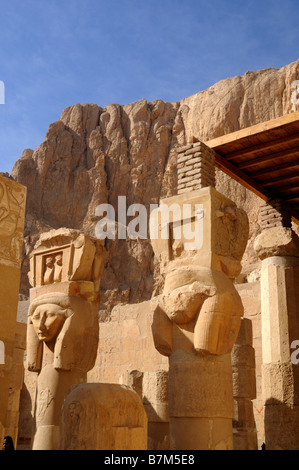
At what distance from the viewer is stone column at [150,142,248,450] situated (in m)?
5.92

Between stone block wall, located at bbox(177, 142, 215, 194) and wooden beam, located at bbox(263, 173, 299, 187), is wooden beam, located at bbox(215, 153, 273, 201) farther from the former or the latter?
stone block wall, located at bbox(177, 142, 215, 194)

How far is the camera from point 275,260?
9.27m

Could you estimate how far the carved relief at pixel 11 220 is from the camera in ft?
22.5

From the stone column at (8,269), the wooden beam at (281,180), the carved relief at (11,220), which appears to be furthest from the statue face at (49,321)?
the wooden beam at (281,180)

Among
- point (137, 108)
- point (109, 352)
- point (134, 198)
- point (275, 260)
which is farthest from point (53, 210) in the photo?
point (275, 260)

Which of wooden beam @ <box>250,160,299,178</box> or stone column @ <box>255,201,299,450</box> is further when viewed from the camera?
wooden beam @ <box>250,160,299,178</box>

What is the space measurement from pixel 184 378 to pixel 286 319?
3.35 meters

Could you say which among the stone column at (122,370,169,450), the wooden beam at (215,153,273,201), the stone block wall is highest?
the wooden beam at (215,153,273,201)

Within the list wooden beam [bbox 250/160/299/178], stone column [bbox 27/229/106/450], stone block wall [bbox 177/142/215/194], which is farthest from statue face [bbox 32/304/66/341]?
wooden beam [bbox 250/160/299/178]

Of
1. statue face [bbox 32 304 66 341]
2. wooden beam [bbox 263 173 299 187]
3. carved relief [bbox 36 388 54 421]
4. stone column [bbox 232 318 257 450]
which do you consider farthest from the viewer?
wooden beam [bbox 263 173 299 187]

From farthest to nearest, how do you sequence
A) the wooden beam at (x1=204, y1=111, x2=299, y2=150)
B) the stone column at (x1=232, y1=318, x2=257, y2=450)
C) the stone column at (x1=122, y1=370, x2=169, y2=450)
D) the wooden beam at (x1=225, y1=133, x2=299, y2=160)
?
the stone column at (x1=232, y1=318, x2=257, y2=450) < the wooden beam at (x1=225, y1=133, x2=299, y2=160) < the stone column at (x1=122, y1=370, x2=169, y2=450) < the wooden beam at (x1=204, y1=111, x2=299, y2=150)

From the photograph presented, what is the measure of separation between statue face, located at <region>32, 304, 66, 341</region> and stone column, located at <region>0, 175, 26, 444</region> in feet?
2.13

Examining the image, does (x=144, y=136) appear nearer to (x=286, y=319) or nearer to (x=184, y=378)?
(x=286, y=319)

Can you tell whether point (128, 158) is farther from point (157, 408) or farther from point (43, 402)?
point (43, 402)
